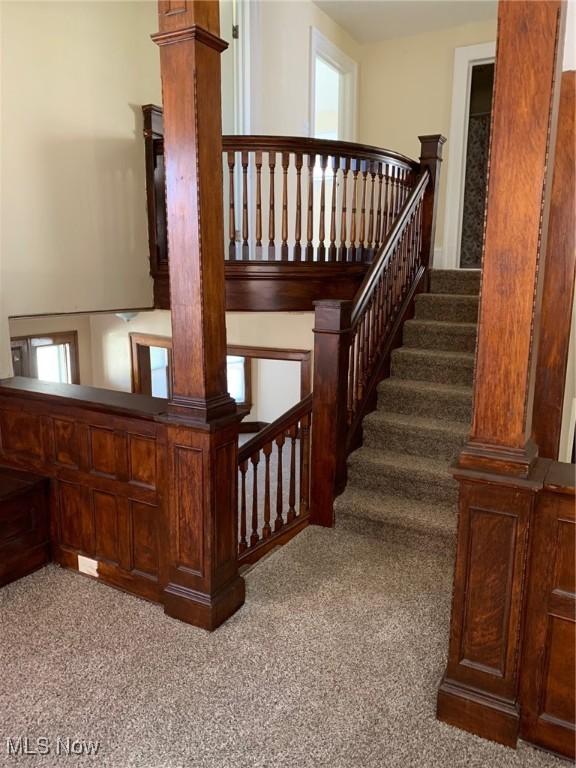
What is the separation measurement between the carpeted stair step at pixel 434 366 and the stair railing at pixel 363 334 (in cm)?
9

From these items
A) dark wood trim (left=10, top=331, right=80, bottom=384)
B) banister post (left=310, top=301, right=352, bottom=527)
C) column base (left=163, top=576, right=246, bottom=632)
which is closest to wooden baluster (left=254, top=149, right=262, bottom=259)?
banister post (left=310, top=301, right=352, bottom=527)

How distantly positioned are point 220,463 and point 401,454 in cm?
157

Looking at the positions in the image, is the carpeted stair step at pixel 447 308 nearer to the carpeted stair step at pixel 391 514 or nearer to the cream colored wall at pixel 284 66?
the carpeted stair step at pixel 391 514

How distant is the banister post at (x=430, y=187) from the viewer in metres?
4.53

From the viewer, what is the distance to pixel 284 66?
198 inches

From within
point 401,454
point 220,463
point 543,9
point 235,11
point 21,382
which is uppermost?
point 235,11

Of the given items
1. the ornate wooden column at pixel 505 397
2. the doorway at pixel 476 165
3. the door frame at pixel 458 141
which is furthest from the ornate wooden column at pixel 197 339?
the doorway at pixel 476 165

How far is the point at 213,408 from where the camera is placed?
7.40 feet

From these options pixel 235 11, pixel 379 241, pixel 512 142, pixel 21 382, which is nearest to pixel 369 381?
pixel 379 241

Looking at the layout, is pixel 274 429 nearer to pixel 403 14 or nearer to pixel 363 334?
pixel 363 334

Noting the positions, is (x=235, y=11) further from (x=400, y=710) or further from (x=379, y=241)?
(x=400, y=710)

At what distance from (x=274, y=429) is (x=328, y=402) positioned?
335 millimetres

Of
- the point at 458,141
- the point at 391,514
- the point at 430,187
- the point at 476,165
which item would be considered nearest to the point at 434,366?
the point at 391,514

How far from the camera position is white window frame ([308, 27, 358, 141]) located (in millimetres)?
5383
